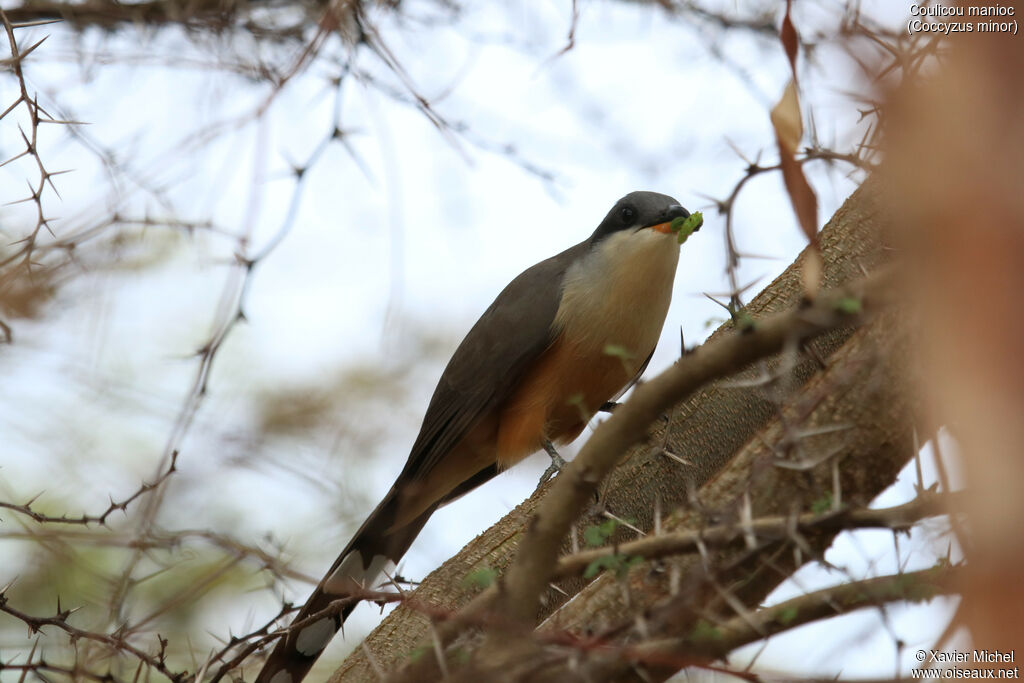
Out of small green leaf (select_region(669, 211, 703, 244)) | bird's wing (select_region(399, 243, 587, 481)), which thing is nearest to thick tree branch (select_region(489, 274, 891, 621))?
small green leaf (select_region(669, 211, 703, 244))

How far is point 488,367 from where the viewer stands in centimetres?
562

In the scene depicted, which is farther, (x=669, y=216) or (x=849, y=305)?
(x=669, y=216)

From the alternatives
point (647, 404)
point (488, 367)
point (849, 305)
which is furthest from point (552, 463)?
point (849, 305)

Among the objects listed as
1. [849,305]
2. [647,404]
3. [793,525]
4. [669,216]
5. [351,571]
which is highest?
[669,216]

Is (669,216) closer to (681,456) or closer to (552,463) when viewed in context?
(552,463)

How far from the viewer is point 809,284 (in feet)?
6.10

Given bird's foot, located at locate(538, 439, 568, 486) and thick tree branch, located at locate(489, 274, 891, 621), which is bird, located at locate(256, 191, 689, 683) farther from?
thick tree branch, located at locate(489, 274, 891, 621)

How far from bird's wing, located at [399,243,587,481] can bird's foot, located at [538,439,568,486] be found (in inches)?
14.8

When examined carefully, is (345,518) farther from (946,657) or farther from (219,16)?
(946,657)

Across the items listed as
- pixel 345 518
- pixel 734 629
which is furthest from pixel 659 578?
pixel 345 518

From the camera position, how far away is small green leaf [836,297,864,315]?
1.79 meters

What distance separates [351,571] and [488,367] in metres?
1.36

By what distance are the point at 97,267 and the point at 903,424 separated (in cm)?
351

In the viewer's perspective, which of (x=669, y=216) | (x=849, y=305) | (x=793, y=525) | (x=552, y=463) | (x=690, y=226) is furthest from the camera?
(x=669, y=216)
